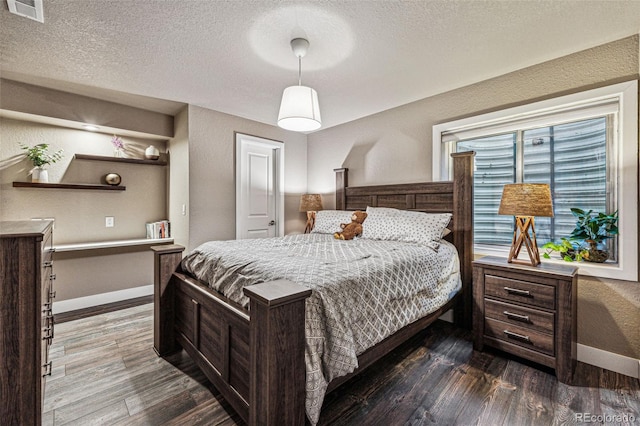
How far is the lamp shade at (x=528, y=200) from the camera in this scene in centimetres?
204

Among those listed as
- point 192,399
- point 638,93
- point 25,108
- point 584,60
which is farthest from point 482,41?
point 25,108

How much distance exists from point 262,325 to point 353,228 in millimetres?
2033

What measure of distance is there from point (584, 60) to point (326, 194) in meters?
3.10

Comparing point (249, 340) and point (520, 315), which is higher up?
point (249, 340)

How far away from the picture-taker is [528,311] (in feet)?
6.68

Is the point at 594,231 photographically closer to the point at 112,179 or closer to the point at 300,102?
the point at 300,102

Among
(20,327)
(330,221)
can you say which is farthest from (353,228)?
(20,327)

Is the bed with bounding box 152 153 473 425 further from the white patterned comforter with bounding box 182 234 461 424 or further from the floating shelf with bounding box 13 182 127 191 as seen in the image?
the floating shelf with bounding box 13 182 127 191

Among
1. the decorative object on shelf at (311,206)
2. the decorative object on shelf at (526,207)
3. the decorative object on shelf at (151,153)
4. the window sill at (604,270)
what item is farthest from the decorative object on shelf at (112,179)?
the window sill at (604,270)

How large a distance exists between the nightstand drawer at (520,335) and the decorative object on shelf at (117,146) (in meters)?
4.42

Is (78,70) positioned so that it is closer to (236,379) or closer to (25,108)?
(25,108)

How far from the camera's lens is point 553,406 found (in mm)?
1639

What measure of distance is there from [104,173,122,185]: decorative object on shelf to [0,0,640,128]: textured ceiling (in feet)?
3.08

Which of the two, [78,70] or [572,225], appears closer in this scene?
[572,225]
